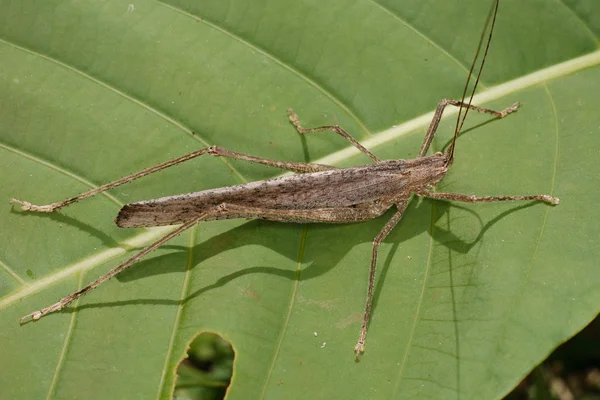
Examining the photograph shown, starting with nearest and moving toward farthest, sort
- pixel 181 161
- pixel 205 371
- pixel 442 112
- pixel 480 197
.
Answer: pixel 181 161 → pixel 480 197 → pixel 442 112 → pixel 205 371

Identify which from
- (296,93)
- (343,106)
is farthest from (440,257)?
(296,93)

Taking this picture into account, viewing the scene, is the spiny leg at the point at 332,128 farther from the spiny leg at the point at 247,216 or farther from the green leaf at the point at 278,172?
the spiny leg at the point at 247,216

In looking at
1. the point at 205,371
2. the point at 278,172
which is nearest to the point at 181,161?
the point at 278,172

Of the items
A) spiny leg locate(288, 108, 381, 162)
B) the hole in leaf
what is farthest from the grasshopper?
the hole in leaf

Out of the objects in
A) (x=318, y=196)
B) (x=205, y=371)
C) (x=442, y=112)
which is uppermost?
(x=442, y=112)

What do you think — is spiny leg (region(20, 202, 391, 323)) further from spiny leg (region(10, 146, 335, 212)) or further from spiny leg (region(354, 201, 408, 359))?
spiny leg (region(10, 146, 335, 212))

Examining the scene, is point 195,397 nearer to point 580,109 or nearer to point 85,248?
point 85,248

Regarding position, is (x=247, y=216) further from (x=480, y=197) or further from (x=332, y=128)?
(x=480, y=197)
